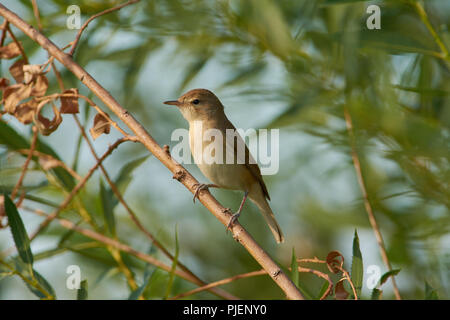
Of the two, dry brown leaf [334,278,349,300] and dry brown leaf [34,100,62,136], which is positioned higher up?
dry brown leaf [34,100,62,136]

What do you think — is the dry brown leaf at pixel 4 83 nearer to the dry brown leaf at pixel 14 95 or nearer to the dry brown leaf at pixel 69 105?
the dry brown leaf at pixel 14 95

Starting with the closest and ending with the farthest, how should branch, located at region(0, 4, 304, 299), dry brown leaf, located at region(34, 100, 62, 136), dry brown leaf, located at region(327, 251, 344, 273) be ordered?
branch, located at region(0, 4, 304, 299), dry brown leaf, located at region(327, 251, 344, 273), dry brown leaf, located at region(34, 100, 62, 136)

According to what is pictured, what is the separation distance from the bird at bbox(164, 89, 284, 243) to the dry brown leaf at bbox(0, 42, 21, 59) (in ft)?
3.69

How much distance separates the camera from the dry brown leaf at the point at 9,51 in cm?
176

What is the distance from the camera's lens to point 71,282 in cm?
187

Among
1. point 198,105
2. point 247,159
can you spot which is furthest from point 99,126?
point 198,105

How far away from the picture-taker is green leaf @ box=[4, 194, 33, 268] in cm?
168

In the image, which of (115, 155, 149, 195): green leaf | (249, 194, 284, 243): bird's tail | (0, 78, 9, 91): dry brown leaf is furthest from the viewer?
(249, 194, 284, 243): bird's tail

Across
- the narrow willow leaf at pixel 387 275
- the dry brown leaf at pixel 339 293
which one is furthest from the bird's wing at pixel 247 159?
the dry brown leaf at pixel 339 293

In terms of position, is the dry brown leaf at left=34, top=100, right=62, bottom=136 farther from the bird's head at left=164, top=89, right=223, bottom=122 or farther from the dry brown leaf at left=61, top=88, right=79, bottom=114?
the bird's head at left=164, top=89, right=223, bottom=122

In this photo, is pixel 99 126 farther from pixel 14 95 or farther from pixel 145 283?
pixel 145 283

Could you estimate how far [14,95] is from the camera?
1.63m

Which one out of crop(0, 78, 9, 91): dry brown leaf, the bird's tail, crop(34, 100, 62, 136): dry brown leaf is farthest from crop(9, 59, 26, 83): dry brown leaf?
the bird's tail
